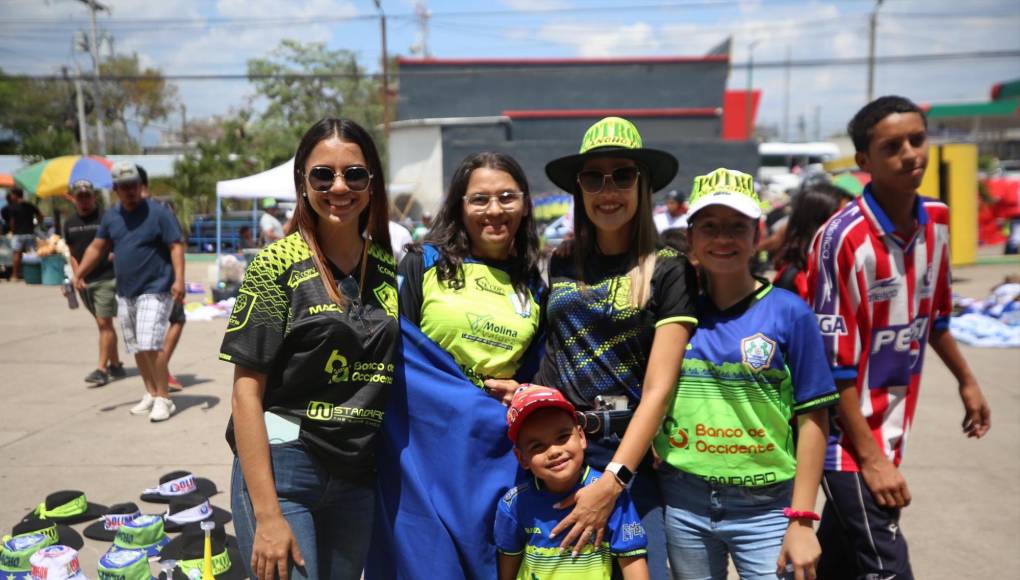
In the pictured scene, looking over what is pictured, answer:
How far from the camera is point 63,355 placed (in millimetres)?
9484

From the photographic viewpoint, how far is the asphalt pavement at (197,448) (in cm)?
435

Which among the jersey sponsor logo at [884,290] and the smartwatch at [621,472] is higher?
the jersey sponsor logo at [884,290]

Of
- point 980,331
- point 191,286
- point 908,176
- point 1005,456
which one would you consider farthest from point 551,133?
point 908,176

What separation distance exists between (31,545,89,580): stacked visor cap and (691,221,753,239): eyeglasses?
3.33 metres

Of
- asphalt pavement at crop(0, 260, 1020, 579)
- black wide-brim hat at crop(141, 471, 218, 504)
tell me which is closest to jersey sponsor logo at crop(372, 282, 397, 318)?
asphalt pavement at crop(0, 260, 1020, 579)

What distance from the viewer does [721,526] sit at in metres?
2.30

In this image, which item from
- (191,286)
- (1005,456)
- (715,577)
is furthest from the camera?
(191,286)

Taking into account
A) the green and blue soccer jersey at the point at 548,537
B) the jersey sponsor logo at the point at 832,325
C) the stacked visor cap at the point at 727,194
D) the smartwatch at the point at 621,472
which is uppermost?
the stacked visor cap at the point at 727,194

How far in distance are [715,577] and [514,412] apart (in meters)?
0.86

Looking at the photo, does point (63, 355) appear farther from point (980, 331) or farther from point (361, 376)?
point (980, 331)

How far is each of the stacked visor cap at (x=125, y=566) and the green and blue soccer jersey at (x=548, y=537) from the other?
215cm

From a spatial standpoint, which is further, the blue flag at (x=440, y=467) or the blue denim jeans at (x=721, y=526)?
the blue flag at (x=440, y=467)

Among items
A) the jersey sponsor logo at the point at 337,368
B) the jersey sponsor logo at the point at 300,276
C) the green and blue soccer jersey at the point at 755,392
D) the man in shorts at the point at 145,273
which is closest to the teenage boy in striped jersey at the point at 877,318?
the green and blue soccer jersey at the point at 755,392

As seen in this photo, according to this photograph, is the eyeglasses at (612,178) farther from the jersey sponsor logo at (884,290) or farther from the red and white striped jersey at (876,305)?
the jersey sponsor logo at (884,290)
